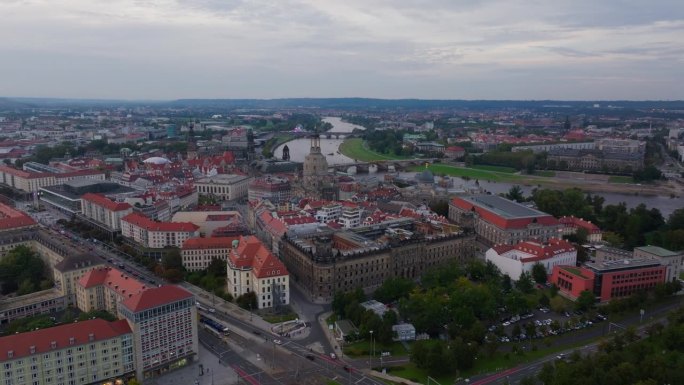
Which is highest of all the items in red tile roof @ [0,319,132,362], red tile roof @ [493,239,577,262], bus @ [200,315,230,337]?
red tile roof @ [0,319,132,362]

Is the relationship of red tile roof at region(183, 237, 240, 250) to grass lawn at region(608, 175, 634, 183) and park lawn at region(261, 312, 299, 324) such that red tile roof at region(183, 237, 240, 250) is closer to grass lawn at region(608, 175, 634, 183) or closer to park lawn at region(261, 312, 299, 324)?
park lawn at region(261, 312, 299, 324)

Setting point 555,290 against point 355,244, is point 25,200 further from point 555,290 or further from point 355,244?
point 555,290

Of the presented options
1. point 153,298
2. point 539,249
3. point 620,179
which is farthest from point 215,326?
point 620,179

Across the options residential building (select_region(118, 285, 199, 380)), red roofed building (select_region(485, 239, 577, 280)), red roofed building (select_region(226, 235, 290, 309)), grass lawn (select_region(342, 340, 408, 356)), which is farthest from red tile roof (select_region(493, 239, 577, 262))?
residential building (select_region(118, 285, 199, 380))

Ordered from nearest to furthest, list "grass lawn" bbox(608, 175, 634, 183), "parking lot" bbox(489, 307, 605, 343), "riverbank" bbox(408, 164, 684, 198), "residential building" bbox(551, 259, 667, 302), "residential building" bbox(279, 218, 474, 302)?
1. "parking lot" bbox(489, 307, 605, 343)
2. "residential building" bbox(551, 259, 667, 302)
3. "residential building" bbox(279, 218, 474, 302)
4. "riverbank" bbox(408, 164, 684, 198)
5. "grass lawn" bbox(608, 175, 634, 183)

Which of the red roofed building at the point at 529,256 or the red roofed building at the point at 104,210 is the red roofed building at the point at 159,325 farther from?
the red roofed building at the point at 104,210

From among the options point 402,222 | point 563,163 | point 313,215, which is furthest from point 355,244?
point 563,163
